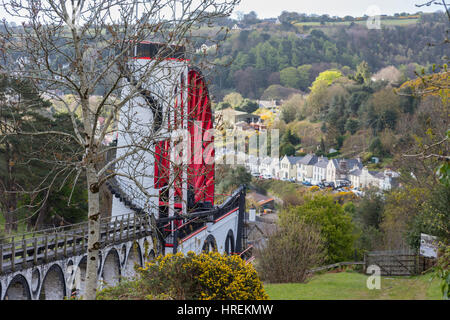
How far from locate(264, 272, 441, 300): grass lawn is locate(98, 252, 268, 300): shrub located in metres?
3.77

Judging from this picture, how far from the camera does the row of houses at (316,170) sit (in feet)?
120

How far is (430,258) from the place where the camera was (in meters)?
13.3

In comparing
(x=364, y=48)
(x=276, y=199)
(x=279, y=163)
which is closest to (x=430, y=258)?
(x=276, y=199)

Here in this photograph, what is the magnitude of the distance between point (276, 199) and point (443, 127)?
72.8 ft

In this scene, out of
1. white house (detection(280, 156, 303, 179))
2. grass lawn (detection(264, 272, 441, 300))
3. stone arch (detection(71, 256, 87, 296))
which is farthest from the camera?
white house (detection(280, 156, 303, 179))

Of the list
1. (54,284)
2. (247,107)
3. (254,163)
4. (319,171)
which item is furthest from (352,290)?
(247,107)

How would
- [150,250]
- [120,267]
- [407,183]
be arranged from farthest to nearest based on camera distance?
[407,183] → [150,250] → [120,267]

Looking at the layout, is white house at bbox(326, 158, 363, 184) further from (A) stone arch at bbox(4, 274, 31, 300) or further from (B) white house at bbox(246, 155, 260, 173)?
(A) stone arch at bbox(4, 274, 31, 300)

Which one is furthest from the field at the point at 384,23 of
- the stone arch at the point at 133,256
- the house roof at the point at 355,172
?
the stone arch at the point at 133,256

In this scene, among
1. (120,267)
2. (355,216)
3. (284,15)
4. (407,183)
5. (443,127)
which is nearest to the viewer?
(120,267)

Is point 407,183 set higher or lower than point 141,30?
lower

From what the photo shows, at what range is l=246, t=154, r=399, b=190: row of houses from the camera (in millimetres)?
36594

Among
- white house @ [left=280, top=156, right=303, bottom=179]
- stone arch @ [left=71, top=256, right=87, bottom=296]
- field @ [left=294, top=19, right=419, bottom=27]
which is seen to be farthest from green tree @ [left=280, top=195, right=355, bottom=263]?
field @ [left=294, top=19, right=419, bottom=27]
